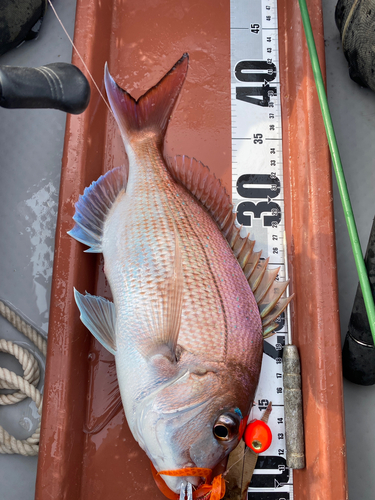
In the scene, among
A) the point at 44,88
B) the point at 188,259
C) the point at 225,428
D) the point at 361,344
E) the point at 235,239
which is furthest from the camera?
the point at 361,344

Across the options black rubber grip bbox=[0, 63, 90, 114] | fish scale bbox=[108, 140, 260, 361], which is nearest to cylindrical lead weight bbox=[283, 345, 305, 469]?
fish scale bbox=[108, 140, 260, 361]

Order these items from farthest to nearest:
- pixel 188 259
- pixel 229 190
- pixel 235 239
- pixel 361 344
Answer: pixel 229 190, pixel 361 344, pixel 235 239, pixel 188 259

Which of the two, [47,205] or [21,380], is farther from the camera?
[47,205]

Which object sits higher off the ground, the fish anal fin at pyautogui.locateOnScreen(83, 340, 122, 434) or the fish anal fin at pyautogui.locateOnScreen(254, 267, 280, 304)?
the fish anal fin at pyautogui.locateOnScreen(254, 267, 280, 304)

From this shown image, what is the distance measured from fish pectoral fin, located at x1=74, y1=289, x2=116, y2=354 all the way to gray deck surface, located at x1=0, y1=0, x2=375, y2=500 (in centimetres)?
38

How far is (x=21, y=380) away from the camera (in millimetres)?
1391

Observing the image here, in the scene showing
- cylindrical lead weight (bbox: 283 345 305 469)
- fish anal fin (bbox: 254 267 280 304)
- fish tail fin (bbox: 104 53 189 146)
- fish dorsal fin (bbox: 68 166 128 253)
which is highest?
fish tail fin (bbox: 104 53 189 146)

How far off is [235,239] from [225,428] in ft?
1.68

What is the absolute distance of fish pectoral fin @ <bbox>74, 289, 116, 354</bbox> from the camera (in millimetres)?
1188

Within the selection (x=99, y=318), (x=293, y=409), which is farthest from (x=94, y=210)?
(x=293, y=409)

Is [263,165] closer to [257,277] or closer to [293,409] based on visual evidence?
[257,277]

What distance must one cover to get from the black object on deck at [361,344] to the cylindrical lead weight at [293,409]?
0.64 ft

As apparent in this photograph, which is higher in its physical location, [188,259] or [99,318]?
[188,259]

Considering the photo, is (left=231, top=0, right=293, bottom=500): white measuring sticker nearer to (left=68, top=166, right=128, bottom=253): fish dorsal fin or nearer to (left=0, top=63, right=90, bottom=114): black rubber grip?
(left=68, top=166, right=128, bottom=253): fish dorsal fin
